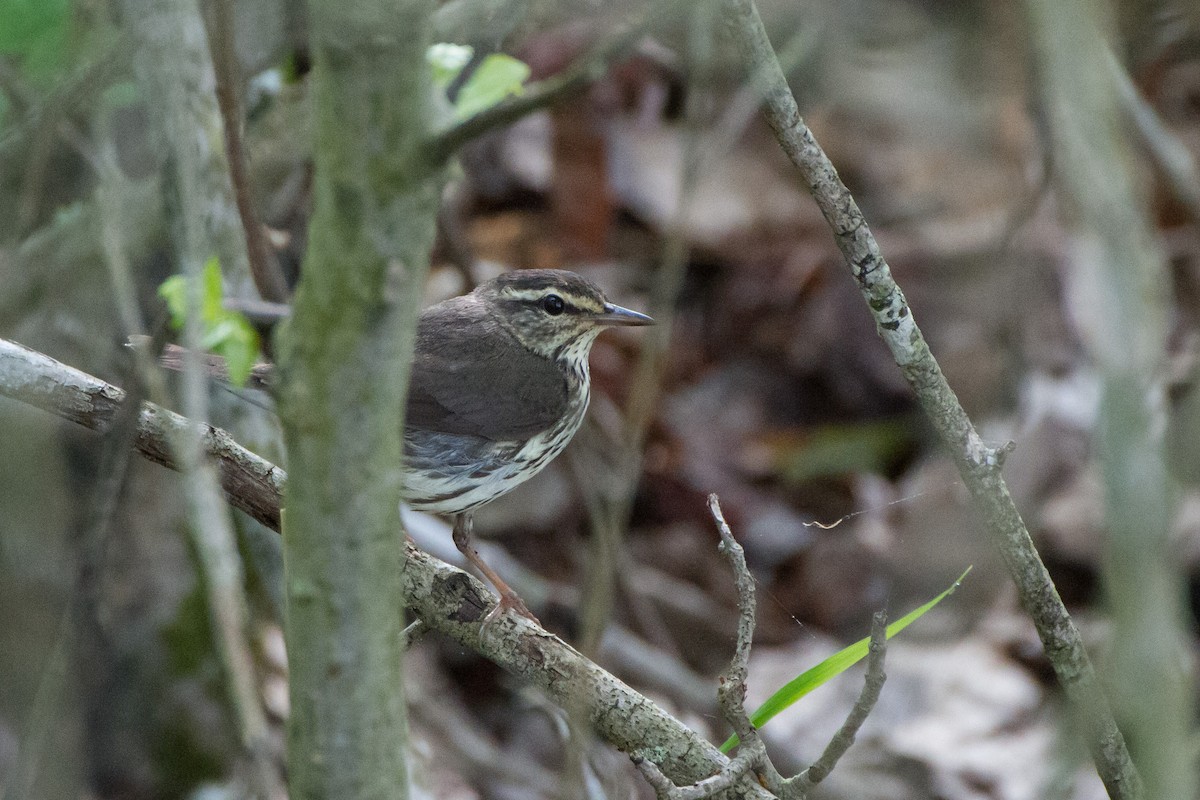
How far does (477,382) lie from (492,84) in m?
1.35

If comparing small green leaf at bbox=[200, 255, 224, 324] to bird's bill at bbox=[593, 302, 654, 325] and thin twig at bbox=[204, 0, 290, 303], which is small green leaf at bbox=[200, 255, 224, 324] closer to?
thin twig at bbox=[204, 0, 290, 303]

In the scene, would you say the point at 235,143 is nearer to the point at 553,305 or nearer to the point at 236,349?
the point at 236,349

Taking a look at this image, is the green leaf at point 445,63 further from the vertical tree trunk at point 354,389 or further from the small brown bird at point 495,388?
the vertical tree trunk at point 354,389

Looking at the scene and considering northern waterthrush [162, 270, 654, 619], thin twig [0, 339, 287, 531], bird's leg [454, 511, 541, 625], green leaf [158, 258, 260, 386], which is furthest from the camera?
northern waterthrush [162, 270, 654, 619]

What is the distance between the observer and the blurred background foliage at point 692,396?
15.4 ft

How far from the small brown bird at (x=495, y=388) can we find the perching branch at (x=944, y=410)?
62.5 inches

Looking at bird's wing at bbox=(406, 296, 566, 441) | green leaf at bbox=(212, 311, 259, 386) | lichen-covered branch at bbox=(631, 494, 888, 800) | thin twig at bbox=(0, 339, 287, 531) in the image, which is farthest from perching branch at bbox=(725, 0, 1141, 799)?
bird's wing at bbox=(406, 296, 566, 441)

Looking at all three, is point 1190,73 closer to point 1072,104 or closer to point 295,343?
point 1072,104

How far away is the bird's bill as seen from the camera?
4.94 meters

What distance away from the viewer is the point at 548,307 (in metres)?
5.10

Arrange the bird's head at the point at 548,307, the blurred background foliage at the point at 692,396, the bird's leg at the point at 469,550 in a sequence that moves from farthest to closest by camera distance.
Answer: the bird's head at the point at 548,307 < the blurred background foliage at the point at 692,396 < the bird's leg at the point at 469,550

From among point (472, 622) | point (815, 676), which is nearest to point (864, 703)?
point (815, 676)

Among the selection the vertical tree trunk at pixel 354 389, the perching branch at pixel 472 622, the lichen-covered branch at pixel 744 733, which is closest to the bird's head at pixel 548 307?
the perching branch at pixel 472 622

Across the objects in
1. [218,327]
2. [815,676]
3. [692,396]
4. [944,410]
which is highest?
[944,410]
